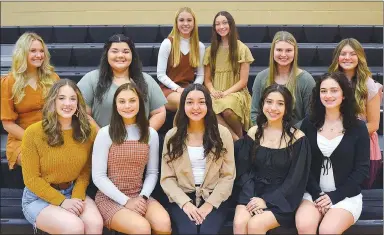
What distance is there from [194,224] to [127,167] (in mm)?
384

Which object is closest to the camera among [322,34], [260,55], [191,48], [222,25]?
[222,25]

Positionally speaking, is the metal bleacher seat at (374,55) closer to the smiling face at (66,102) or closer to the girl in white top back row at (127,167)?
the girl in white top back row at (127,167)

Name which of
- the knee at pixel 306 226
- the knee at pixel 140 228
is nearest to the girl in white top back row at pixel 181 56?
the knee at pixel 140 228

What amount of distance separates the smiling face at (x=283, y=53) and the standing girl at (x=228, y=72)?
0.29 m

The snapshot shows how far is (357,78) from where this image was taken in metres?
2.63

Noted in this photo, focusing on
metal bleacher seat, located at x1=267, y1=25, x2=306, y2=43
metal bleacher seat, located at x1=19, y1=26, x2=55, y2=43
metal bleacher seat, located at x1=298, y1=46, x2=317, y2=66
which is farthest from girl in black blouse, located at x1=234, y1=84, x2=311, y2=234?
metal bleacher seat, located at x1=19, y1=26, x2=55, y2=43

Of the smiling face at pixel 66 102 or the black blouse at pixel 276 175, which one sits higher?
the smiling face at pixel 66 102

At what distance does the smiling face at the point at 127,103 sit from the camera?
224cm

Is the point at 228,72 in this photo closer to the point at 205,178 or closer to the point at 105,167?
the point at 205,178

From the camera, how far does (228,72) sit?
2943 mm

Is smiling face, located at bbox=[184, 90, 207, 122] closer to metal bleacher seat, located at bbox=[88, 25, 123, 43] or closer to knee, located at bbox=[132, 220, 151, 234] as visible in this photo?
knee, located at bbox=[132, 220, 151, 234]

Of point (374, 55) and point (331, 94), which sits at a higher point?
point (374, 55)

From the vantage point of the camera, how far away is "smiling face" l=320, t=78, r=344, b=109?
2289 millimetres

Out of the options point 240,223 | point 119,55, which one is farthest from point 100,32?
point 240,223
